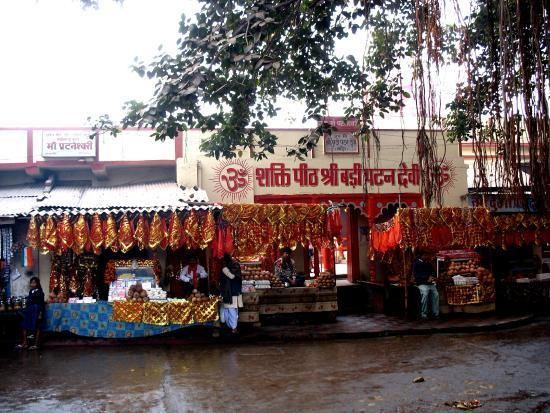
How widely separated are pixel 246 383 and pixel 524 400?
142 inches

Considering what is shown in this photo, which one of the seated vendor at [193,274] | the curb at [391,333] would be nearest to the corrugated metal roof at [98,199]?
the seated vendor at [193,274]

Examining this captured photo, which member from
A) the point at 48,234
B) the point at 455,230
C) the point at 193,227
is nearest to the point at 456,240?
the point at 455,230

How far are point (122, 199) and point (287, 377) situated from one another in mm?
6794

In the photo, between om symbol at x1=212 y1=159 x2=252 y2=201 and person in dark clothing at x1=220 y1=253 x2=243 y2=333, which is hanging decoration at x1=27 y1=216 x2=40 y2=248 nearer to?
person in dark clothing at x1=220 y1=253 x2=243 y2=333

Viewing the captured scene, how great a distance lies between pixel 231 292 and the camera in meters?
11.7

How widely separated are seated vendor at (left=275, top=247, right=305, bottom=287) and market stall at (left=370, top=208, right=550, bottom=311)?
2438mm

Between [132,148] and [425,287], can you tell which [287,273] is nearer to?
[425,287]

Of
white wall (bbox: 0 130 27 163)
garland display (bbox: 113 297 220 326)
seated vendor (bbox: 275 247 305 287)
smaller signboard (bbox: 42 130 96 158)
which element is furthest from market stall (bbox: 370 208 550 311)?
white wall (bbox: 0 130 27 163)

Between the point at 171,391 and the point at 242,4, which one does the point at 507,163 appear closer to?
the point at 242,4

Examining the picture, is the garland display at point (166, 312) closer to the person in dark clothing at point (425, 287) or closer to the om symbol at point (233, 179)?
the om symbol at point (233, 179)

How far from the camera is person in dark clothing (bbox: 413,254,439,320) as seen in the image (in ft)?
46.0

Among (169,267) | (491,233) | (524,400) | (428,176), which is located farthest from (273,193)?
(428,176)

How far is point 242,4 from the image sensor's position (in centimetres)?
721

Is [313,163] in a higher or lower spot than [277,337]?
higher
